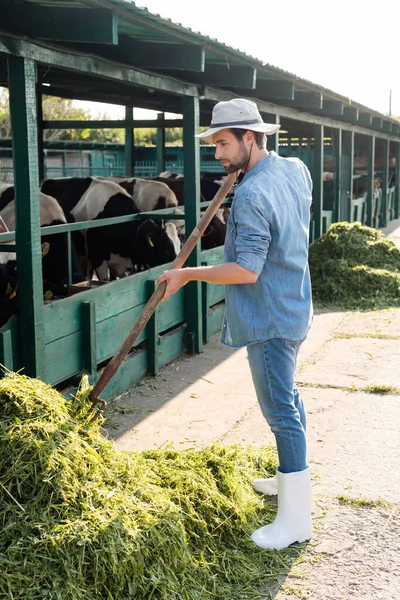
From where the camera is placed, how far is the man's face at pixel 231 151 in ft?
11.5

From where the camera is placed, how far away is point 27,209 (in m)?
4.82

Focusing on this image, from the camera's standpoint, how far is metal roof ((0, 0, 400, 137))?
4.72m

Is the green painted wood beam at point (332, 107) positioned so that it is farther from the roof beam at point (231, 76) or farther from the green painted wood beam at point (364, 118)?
the roof beam at point (231, 76)

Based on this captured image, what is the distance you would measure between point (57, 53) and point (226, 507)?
3.17 meters

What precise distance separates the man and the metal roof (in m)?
1.66

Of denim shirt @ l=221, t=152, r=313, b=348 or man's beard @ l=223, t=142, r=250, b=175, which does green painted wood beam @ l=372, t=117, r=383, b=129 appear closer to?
denim shirt @ l=221, t=152, r=313, b=348

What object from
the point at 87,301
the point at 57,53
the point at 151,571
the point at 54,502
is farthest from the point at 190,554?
the point at 57,53

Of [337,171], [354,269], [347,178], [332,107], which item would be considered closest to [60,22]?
[354,269]

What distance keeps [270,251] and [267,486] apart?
1.40m

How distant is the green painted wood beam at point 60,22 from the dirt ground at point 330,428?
8.61 ft

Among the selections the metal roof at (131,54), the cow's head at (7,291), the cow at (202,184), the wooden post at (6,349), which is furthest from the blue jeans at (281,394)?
the cow at (202,184)

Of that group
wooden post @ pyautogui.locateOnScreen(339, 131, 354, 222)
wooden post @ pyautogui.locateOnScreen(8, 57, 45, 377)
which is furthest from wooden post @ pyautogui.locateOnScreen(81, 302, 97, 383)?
wooden post @ pyautogui.locateOnScreen(339, 131, 354, 222)

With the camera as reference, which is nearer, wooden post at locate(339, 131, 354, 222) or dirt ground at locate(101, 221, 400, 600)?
dirt ground at locate(101, 221, 400, 600)

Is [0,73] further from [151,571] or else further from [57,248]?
[151,571]
